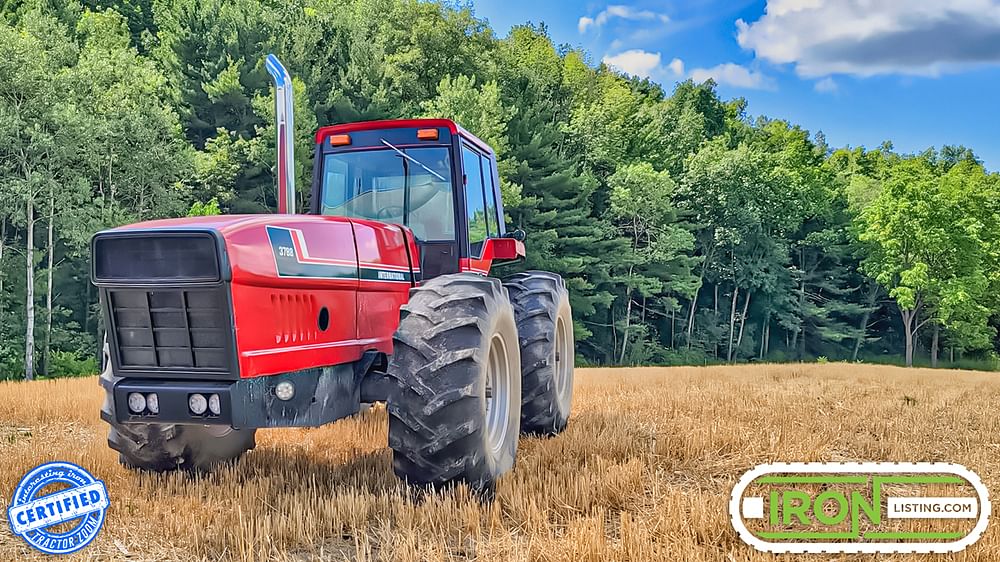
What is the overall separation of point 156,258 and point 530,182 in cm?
3276

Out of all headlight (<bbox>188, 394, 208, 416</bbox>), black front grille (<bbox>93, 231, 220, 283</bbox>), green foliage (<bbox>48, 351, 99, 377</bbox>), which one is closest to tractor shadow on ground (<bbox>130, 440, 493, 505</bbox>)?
headlight (<bbox>188, 394, 208, 416</bbox>)

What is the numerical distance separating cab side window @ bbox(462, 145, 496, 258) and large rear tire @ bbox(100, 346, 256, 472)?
2.44 meters

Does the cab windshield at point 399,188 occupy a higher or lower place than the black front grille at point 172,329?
higher

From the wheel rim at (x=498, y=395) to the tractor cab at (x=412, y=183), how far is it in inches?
37.6

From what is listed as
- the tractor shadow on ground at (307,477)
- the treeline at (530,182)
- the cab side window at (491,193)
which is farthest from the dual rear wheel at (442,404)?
the treeline at (530,182)

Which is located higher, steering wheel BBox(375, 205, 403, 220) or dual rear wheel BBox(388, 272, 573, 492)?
steering wheel BBox(375, 205, 403, 220)

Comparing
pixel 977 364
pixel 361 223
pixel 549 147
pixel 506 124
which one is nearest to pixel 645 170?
pixel 549 147

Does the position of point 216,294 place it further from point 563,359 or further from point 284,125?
point 563,359

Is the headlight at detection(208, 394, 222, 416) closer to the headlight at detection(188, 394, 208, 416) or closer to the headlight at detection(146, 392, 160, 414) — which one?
the headlight at detection(188, 394, 208, 416)

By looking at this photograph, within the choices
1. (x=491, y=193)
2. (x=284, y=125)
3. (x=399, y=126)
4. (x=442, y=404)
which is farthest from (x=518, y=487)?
(x=491, y=193)

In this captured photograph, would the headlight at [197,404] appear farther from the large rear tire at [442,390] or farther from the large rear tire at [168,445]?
the large rear tire at [168,445]

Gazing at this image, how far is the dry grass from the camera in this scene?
4250 millimetres

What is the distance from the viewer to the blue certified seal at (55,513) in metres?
4.27

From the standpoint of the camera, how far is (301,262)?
4.86 m
